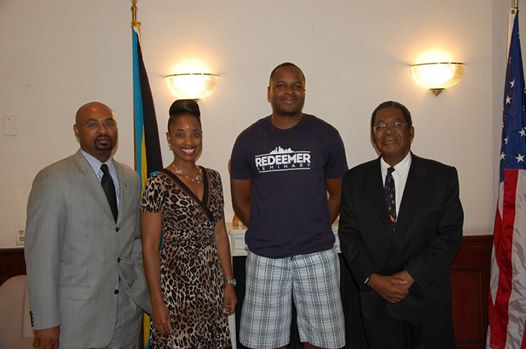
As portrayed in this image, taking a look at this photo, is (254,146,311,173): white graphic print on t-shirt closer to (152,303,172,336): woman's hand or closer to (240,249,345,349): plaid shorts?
(240,249,345,349): plaid shorts

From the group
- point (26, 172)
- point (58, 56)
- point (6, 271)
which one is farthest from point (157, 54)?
point (6, 271)

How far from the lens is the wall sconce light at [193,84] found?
374 cm

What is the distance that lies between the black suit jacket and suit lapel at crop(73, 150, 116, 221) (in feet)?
4.17

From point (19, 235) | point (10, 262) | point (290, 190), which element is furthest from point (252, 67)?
point (10, 262)

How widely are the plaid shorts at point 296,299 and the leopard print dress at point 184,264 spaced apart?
1.03 ft

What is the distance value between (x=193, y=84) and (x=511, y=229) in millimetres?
2416

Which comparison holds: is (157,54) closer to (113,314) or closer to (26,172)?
(26,172)

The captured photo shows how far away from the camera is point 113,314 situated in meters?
2.43

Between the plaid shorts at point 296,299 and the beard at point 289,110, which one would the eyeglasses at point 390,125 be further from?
the plaid shorts at point 296,299

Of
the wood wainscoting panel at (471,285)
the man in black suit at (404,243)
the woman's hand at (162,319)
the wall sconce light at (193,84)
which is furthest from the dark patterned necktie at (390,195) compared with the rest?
the wall sconce light at (193,84)

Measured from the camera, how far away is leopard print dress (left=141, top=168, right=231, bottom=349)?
246 centimetres

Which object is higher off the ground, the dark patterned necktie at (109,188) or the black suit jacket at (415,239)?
the dark patterned necktie at (109,188)

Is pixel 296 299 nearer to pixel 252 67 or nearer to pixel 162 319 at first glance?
pixel 162 319

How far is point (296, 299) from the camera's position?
112 inches
